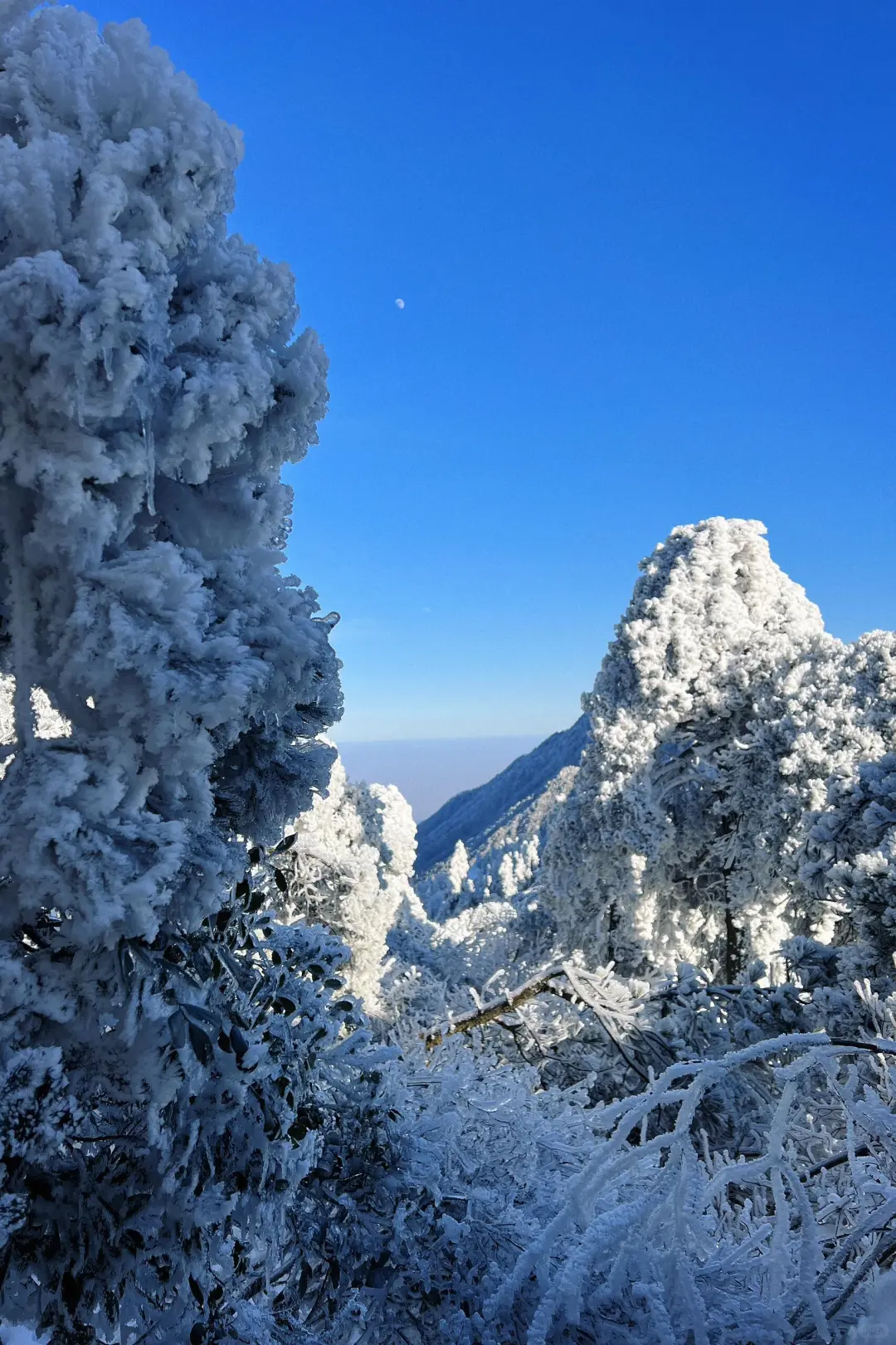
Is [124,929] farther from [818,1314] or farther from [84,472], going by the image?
[818,1314]

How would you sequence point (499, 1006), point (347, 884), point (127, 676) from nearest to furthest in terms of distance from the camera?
point (127, 676) < point (499, 1006) < point (347, 884)

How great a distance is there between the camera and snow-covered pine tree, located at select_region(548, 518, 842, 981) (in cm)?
1230

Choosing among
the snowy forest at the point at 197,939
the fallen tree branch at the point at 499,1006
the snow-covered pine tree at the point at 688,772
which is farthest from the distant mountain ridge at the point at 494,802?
the snowy forest at the point at 197,939

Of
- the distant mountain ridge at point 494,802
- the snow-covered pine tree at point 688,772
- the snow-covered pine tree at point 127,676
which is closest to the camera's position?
the snow-covered pine tree at point 127,676

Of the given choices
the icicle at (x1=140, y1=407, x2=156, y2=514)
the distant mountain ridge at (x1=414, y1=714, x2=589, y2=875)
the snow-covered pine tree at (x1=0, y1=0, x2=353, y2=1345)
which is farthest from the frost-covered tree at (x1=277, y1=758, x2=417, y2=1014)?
the distant mountain ridge at (x1=414, y1=714, x2=589, y2=875)

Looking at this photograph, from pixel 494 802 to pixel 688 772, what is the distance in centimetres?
7946

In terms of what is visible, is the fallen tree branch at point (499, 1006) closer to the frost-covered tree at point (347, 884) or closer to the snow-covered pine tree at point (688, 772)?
the frost-covered tree at point (347, 884)

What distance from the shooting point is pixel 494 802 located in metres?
90.9

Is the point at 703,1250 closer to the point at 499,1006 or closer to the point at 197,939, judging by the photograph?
the point at 197,939

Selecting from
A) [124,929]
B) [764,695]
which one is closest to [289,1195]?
[124,929]

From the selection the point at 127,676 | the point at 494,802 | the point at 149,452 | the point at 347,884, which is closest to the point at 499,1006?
the point at 127,676

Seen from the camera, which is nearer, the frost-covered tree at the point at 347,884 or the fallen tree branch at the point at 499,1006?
the fallen tree branch at the point at 499,1006

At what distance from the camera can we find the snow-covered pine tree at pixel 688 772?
1230 centimetres

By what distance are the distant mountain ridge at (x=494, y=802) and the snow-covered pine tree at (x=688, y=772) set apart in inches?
2447
